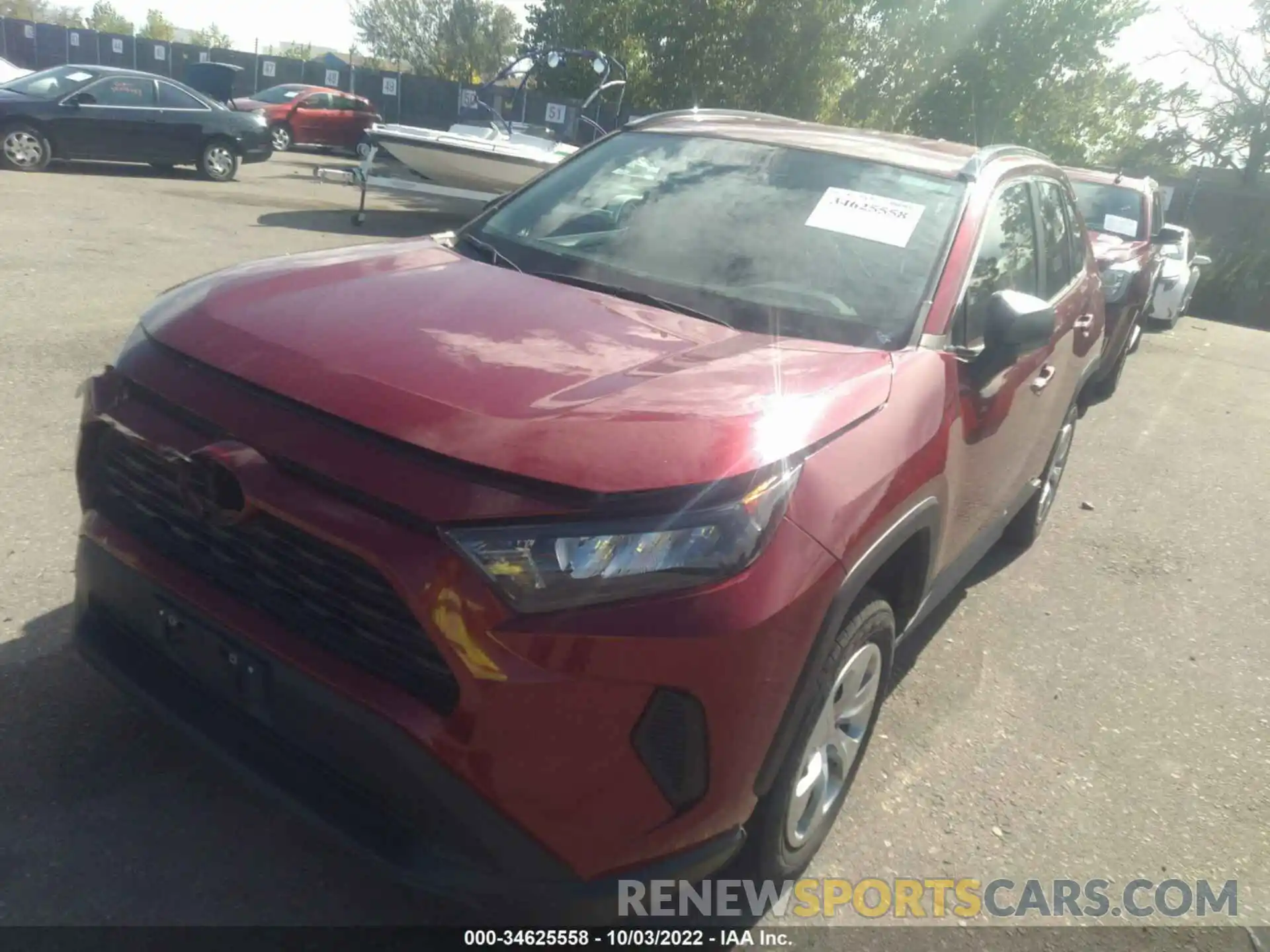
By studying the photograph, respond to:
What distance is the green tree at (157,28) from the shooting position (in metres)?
65.0

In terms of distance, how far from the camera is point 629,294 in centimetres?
307

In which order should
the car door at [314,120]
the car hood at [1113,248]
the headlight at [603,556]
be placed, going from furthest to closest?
the car door at [314,120] → the car hood at [1113,248] → the headlight at [603,556]

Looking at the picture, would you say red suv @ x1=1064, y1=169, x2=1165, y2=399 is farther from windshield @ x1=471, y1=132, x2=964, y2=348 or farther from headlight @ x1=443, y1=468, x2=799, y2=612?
headlight @ x1=443, y1=468, x2=799, y2=612

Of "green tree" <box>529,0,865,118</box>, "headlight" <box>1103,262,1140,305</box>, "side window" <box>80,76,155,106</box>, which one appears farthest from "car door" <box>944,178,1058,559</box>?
"green tree" <box>529,0,865,118</box>

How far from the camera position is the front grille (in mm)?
2002

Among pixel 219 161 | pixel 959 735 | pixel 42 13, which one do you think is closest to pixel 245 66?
pixel 219 161

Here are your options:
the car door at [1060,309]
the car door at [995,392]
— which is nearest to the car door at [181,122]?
the car door at [1060,309]

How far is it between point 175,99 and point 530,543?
49.9 feet

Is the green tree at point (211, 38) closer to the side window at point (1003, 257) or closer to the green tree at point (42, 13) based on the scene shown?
the green tree at point (42, 13)

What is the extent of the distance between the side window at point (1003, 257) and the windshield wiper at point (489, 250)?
4.50 feet

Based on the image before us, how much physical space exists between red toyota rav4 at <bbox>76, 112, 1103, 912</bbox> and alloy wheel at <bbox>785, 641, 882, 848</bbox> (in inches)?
0.5

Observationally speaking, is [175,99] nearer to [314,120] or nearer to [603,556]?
Answer: [314,120]

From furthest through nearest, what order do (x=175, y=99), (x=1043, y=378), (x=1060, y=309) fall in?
(x=175, y=99) < (x=1060, y=309) < (x=1043, y=378)

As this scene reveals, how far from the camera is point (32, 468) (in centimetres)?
452
